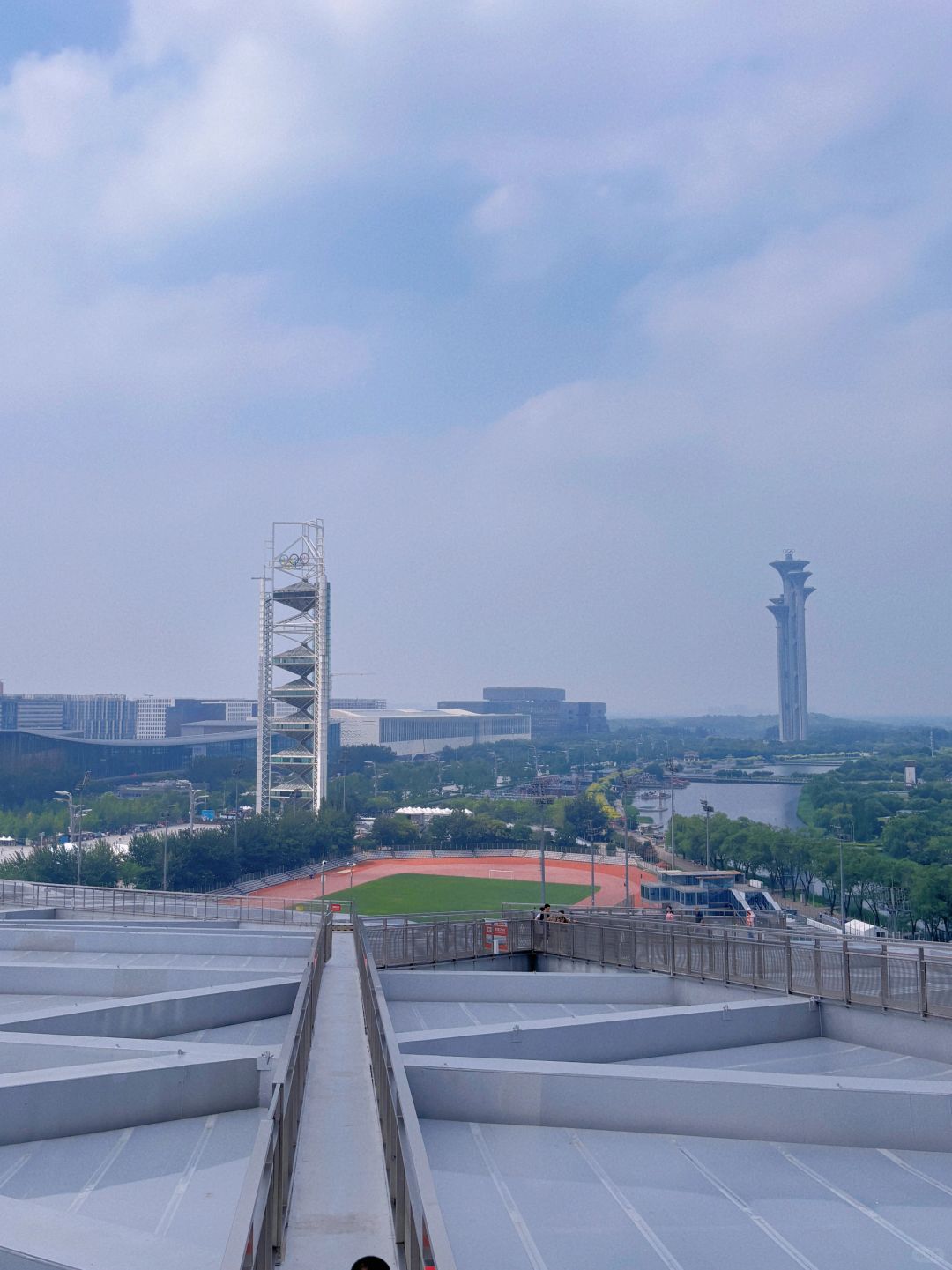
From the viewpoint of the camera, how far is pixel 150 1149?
6691 millimetres

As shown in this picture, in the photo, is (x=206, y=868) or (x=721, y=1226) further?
(x=206, y=868)

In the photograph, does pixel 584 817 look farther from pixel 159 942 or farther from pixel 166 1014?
pixel 166 1014

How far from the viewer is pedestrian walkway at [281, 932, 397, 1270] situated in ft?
13.6

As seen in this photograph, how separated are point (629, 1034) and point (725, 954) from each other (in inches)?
125

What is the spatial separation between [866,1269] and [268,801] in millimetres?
74432

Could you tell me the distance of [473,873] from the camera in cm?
6234

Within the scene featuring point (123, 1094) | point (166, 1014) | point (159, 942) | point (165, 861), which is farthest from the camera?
point (165, 861)

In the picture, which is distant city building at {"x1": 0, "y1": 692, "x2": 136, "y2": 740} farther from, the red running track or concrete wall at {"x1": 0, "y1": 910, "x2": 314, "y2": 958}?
concrete wall at {"x1": 0, "y1": 910, "x2": 314, "y2": 958}

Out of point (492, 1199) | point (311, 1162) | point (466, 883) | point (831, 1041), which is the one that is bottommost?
point (466, 883)

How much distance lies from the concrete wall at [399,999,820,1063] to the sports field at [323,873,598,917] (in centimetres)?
3477

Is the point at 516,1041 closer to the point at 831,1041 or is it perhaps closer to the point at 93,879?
the point at 831,1041

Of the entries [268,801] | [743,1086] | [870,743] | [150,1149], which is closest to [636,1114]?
[743,1086]

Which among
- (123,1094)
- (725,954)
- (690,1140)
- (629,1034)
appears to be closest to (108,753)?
(725,954)

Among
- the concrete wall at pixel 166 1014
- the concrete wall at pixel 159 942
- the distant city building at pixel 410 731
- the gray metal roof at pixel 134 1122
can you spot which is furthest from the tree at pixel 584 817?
the distant city building at pixel 410 731
